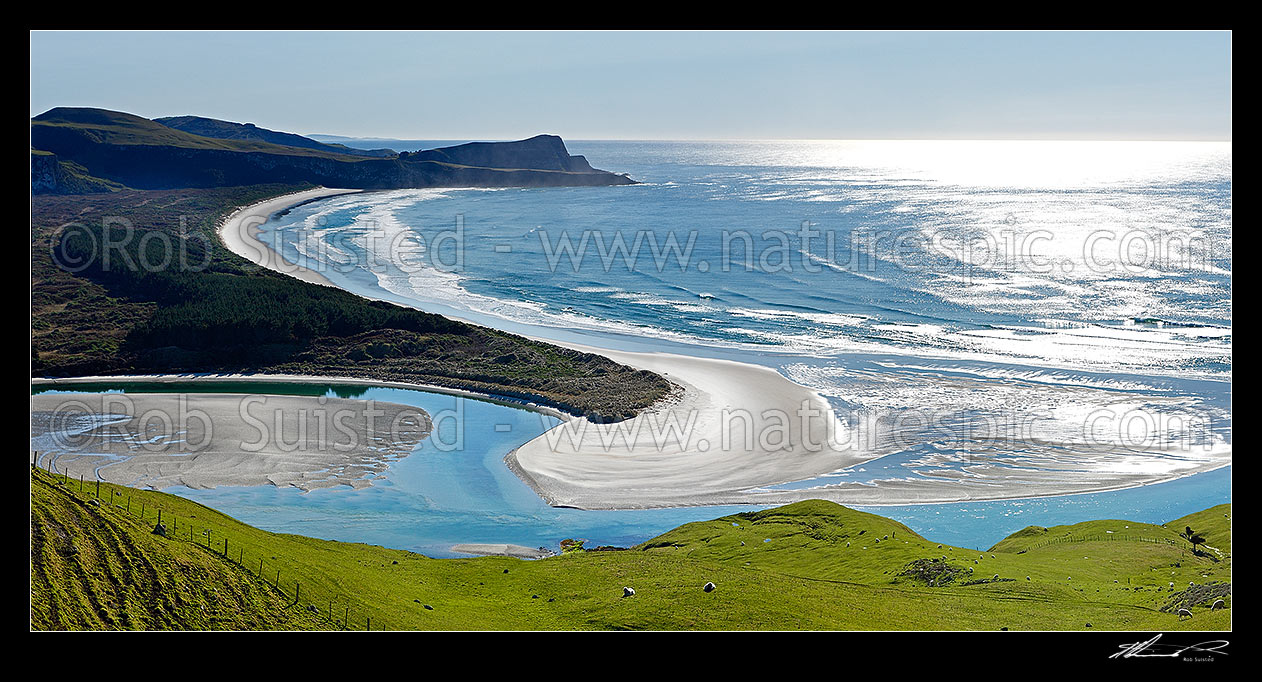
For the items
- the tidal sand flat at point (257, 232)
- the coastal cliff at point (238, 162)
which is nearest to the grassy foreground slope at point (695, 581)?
the tidal sand flat at point (257, 232)

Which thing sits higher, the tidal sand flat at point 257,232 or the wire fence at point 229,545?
the tidal sand flat at point 257,232

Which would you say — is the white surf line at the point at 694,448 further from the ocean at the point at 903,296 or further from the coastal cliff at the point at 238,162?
the coastal cliff at the point at 238,162
